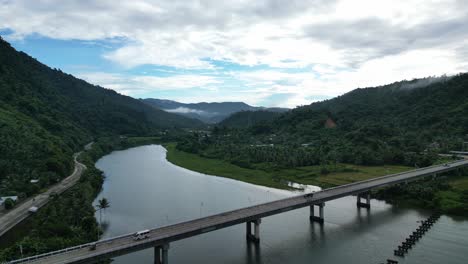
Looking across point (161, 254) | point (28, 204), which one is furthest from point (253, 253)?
point (28, 204)

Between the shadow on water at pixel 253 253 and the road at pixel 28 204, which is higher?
the road at pixel 28 204

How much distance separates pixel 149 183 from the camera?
95250 millimetres

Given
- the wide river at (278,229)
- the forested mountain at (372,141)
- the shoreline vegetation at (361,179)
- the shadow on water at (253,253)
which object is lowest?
the shadow on water at (253,253)

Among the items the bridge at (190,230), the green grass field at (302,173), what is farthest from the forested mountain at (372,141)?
the bridge at (190,230)

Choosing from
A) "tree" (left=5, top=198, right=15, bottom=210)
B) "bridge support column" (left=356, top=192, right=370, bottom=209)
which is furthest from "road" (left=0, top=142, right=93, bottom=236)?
"bridge support column" (left=356, top=192, right=370, bottom=209)

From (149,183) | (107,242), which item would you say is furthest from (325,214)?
(149,183)

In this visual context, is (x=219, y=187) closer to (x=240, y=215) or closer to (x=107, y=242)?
(x=240, y=215)

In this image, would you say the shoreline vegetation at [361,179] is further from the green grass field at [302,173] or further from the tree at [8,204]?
the tree at [8,204]

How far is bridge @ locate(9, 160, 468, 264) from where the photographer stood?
122 ft

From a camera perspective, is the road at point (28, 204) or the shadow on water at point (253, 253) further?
the road at point (28, 204)

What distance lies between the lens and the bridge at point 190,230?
1460 inches

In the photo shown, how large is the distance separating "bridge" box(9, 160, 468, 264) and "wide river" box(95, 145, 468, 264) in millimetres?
2439

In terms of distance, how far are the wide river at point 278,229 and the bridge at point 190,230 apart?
2.44 m

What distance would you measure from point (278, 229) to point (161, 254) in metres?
20.8
